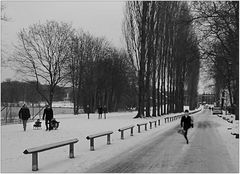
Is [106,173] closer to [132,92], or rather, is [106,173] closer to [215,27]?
[215,27]

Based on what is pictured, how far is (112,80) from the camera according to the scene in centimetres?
7688

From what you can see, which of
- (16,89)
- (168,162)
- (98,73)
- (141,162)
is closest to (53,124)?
(141,162)

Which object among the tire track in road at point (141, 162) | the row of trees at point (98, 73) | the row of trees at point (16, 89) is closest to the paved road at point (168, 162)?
the tire track in road at point (141, 162)

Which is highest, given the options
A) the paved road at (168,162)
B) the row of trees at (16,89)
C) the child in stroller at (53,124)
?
the row of trees at (16,89)

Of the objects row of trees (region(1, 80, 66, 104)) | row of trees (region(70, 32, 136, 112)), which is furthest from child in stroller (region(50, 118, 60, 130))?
row of trees (region(70, 32, 136, 112))

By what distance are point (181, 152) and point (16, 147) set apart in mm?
6427

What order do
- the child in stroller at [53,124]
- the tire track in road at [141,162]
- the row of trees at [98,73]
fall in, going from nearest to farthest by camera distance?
the tire track in road at [141,162] < the child in stroller at [53,124] < the row of trees at [98,73]

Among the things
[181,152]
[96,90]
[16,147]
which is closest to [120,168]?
[181,152]

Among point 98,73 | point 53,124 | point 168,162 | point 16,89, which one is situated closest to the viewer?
point 168,162

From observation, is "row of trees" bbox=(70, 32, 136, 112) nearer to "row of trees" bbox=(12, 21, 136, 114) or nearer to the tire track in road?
"row of trees" bbox=(12, 21, 136, 114)

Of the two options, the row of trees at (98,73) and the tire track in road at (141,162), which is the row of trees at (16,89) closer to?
the row of trees at (98,73)

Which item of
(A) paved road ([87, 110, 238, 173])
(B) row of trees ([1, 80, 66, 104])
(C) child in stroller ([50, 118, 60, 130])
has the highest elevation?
(B) row of trees ([1, 80, 66, 104])

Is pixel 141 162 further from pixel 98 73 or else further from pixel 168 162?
pixel 98 73

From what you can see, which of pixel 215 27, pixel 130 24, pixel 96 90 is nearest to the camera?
pixel 215 27
